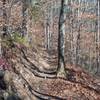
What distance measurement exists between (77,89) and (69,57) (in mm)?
24723

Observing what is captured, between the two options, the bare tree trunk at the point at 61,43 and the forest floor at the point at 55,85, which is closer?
the forest floor at the point at 55,85

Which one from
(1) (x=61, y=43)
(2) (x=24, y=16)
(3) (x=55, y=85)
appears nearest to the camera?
(3) (x=55, y=85)

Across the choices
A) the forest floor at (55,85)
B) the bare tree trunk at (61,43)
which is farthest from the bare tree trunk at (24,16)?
the bare tree trunk at (61,43)

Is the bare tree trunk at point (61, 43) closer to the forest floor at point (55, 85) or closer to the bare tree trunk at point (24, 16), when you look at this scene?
the forest floor at point (55, 85)

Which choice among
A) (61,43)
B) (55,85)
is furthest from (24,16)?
(55,85)

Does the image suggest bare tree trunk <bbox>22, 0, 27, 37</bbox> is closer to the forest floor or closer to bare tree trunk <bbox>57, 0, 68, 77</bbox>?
the forest floor

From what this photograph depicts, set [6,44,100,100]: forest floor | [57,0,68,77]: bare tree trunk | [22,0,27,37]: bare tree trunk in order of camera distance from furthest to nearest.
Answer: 1. [22,0,27,37]: bare tree trunk
2. [57,0,68,77]: bare tree trunk
3. [6,44,100,100]: forest floor

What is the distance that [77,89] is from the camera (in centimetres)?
1655

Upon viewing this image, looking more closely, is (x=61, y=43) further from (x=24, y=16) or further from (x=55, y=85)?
(x=24, y=16)

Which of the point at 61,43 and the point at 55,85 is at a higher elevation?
the point at 61,43

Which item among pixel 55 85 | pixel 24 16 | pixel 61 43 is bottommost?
pixel 55 85

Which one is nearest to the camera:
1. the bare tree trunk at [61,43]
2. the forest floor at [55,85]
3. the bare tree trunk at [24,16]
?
the forest floor at [55,85]

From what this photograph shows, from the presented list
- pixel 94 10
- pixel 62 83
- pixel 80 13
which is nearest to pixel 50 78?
pixel 62 83

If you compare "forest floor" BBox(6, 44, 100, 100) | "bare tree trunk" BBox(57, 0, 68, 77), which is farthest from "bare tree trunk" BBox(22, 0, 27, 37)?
"bare tree trunk" BBox(57, 0, 68, 77)
